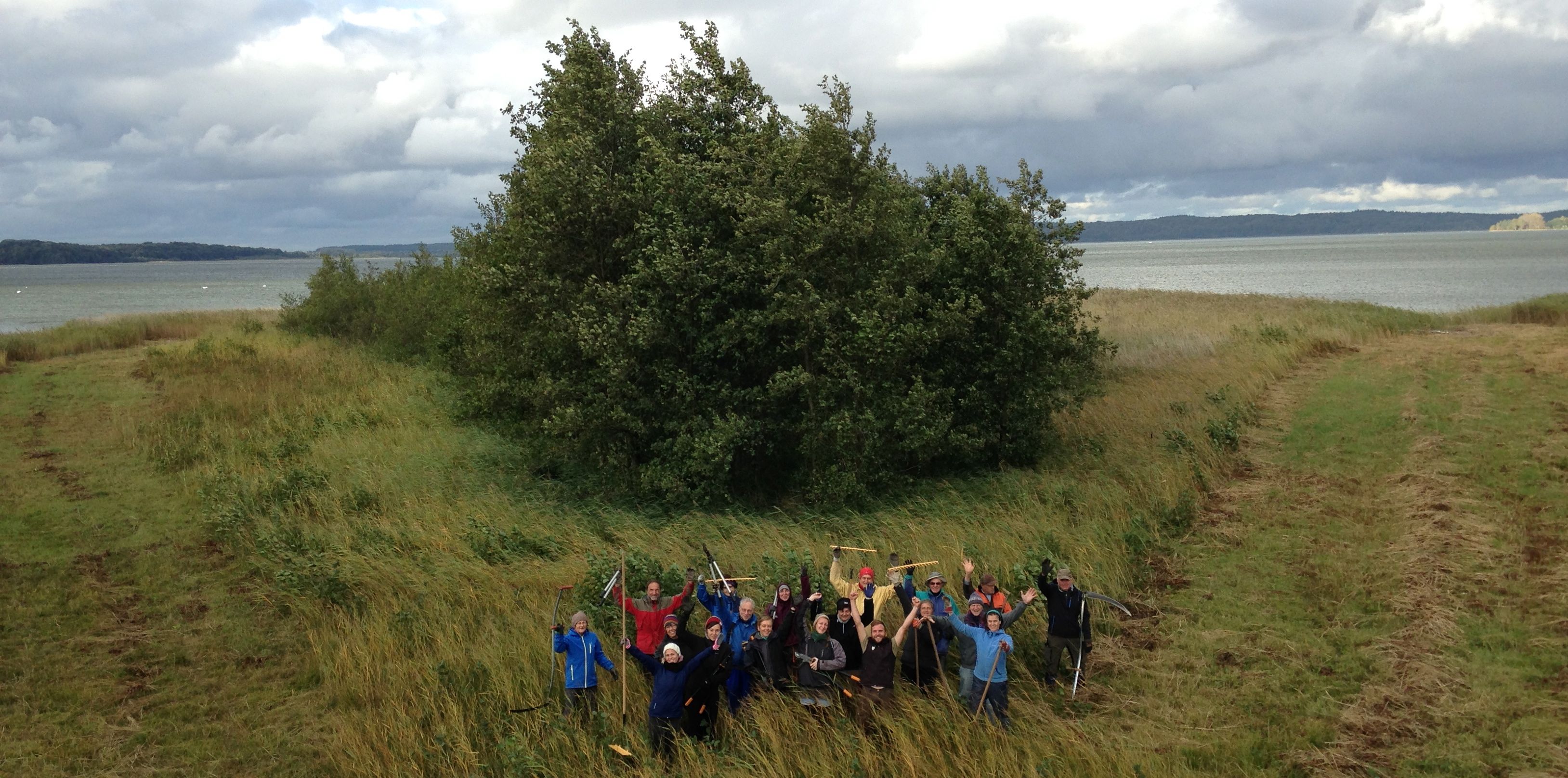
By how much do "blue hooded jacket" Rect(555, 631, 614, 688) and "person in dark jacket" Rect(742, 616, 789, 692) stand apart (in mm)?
1493

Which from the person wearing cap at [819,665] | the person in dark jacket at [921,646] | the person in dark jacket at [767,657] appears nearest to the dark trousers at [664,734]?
the person in dark jacket at [767,657]

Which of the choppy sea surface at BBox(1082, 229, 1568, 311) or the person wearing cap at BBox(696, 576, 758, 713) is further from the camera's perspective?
the choppy sea surface at BBox(1082, 229, 1568, 311)

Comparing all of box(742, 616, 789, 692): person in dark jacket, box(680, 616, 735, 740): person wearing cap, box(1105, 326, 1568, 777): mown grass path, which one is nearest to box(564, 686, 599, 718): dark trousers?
box(680, 616, 735, 740): person wearing cap

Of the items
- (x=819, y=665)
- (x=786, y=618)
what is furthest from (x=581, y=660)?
(x=819, y=665)

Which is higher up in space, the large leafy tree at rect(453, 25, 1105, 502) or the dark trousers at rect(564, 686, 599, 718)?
the large leafy tree at rect(453, 25, 1105, 502)

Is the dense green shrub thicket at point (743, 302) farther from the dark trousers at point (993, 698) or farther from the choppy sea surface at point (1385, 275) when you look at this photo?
the choppy sea surface at point (1385, 275)

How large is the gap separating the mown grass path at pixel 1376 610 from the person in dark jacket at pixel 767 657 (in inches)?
141

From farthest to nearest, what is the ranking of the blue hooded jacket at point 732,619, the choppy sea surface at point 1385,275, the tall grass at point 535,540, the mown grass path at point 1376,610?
1. the choppy sea surface at point 1385,275
2. the blue hooded jacket at point 732,619
3. the tall grass at point 535,540
4. the mown grass path at point 1376,610

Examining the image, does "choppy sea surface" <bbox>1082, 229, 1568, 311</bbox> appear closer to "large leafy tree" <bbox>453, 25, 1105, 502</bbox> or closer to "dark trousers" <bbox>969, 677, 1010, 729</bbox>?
"large leafy tree" <bbox>453, 25, 1105, 502</bbox>

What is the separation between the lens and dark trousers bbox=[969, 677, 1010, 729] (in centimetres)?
992

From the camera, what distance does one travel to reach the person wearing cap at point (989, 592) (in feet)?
34.9

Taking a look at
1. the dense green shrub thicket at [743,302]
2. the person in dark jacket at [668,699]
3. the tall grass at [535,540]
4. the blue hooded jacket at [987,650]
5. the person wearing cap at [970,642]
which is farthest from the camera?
the dense green shrub thicket at [743,302]

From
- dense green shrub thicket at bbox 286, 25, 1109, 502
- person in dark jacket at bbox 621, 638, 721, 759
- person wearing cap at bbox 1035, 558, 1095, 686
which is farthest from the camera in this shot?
dense green shrub thicket at bbox 286, 25, 1109, 502

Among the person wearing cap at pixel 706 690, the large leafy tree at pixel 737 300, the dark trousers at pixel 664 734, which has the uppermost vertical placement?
the large leafy tree at pixel 737 300
